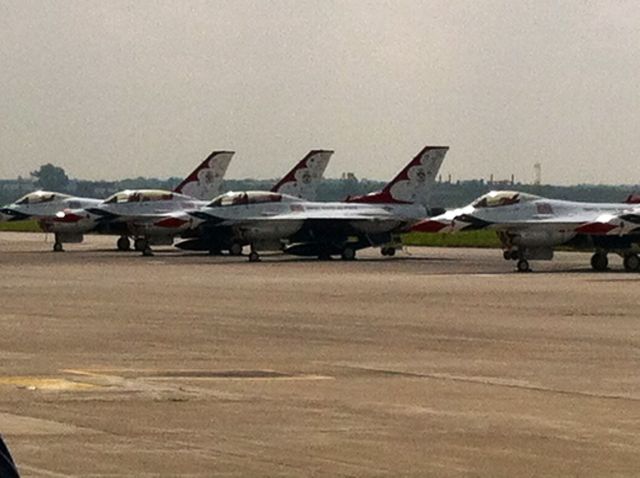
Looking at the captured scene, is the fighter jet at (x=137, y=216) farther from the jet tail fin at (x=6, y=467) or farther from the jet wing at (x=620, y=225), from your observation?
the jet tail fin at (x=6, y=467)

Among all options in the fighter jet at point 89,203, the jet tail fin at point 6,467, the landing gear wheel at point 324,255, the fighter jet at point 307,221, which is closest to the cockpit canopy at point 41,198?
the fighter jet at point 89,203

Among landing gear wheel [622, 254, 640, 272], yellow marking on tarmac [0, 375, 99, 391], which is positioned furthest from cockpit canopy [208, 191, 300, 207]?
yellow marking on tarmac [0, 375, 99, 391]

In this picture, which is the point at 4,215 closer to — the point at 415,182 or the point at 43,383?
the point at 415,182

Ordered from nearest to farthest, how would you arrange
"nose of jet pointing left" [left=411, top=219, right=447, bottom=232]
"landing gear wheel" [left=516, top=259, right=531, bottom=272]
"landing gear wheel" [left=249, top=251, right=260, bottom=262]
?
"landing gear wheel" [left=516, top=259, right=531, bottom=272]
"nose of jet pointing left" [left=411, top=219, right=447, bottom=232]
"landing gear wheel" [left=249, top=251, right=260, bottom=262]

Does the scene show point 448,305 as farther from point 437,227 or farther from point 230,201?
point 230,201

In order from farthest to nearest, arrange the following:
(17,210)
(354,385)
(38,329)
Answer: (17,210) < (38,329) < (354,385)

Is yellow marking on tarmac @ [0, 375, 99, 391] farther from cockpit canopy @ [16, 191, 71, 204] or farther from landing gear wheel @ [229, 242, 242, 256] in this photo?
cockpit canopy @ [16, 191, 71, 204]

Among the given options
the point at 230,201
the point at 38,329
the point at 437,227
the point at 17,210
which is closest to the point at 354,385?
the point at 38,329

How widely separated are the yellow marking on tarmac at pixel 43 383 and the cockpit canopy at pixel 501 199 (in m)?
35.5

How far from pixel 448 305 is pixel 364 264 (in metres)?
22.4

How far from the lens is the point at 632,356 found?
2292cm

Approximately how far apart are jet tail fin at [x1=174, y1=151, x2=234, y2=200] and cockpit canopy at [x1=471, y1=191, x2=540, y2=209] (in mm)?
23448

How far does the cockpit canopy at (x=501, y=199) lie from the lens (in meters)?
54.1

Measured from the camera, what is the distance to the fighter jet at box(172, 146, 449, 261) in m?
61.4
